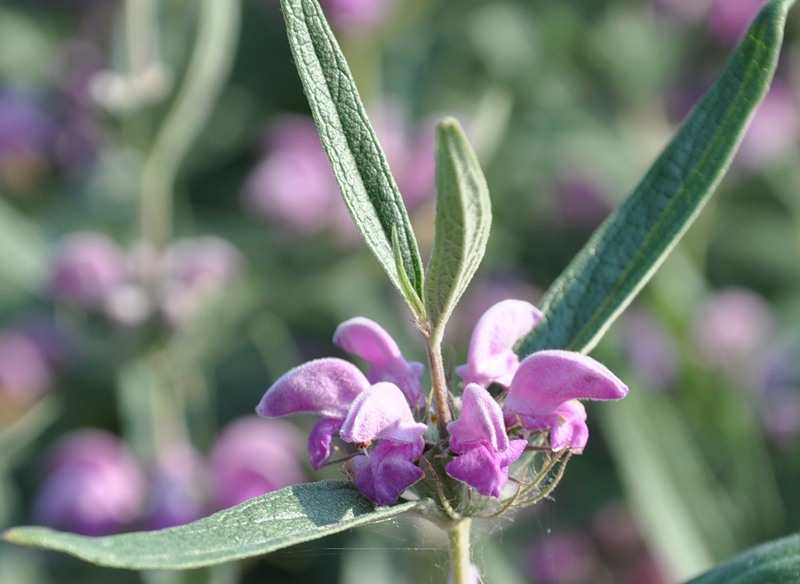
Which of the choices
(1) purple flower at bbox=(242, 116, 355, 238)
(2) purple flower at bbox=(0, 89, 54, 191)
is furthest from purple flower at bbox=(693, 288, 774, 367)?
(2) purple flower at bbox=(0, 89, 54, 191)

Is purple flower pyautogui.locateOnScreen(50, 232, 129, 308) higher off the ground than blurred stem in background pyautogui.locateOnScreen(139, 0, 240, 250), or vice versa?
blurred stem in background pyautogui.locateOnScreen(139, 0, 240, 250)

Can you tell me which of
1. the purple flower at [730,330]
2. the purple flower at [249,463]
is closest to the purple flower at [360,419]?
the purple flower at [249,463]

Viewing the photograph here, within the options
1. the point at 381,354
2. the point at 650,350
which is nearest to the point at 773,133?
the point at 650,350

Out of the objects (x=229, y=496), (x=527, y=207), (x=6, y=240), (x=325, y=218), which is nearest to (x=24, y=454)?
(x=6, y=240)

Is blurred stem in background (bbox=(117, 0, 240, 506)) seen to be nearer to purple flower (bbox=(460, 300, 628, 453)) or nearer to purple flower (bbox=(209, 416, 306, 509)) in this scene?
purple flower (bbox=(209, 416, 306, 509))

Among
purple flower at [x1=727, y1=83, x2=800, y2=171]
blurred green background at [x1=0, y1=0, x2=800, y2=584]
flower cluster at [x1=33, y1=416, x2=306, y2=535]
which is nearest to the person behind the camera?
blurred green background at [x1=0, y1=0, x2=800, y2=584]

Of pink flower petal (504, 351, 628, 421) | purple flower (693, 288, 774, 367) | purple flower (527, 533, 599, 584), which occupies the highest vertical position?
pink flower petal (504, 351, 628, 421)

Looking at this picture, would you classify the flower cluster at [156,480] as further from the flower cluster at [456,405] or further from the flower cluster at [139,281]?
the flower cluster at [456,405]

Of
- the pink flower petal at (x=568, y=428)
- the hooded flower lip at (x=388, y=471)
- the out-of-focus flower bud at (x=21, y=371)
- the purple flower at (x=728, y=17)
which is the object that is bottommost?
the out-of-focus flower bud at (x=21, y=371)
